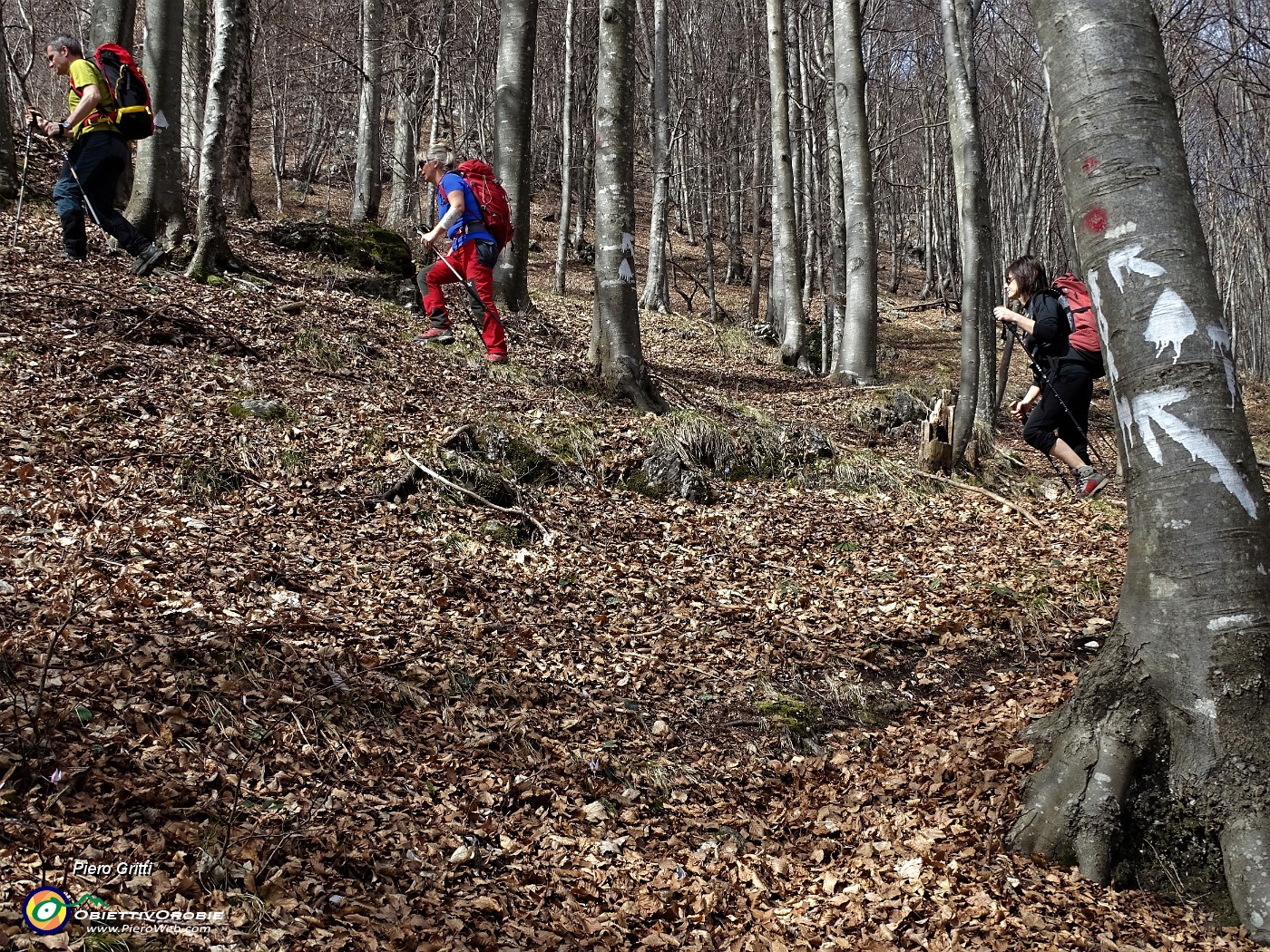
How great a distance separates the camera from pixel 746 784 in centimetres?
402

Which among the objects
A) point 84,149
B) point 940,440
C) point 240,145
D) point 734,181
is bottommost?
Answer: point 940,440

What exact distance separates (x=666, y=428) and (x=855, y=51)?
7.01 m

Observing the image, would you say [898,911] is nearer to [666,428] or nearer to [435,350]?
[666,428]

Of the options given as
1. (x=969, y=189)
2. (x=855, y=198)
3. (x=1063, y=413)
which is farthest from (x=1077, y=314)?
(x=855, y=198)

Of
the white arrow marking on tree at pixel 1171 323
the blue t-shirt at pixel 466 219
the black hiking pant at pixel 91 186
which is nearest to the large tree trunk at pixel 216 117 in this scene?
the black hiking pant at pixel 91 186

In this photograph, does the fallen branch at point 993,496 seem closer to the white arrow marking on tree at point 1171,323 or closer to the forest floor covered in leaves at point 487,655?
the forest floor covered in leaves at point 487,655

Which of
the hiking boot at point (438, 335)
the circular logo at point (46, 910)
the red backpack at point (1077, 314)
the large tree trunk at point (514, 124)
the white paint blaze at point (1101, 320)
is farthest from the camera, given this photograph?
the large tree trunk at point (514, 124)

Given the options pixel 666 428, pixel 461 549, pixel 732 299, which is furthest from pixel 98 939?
pixel 732 299

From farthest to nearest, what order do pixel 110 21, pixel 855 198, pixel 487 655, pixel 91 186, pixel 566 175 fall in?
pixel 566 175 < pixel 855 198 < pixel 110 21 < pixel 91 186 < pixel 487 655

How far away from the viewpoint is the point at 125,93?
7.69 meters

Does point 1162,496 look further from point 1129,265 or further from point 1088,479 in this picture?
point 1088,479

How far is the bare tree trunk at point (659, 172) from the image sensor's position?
17.6 m

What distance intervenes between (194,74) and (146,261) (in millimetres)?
10656

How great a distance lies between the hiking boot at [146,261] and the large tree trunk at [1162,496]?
792cm
